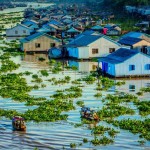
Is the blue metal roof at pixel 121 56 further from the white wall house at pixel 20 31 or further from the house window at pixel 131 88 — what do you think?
the white wall house at pixel 20 31

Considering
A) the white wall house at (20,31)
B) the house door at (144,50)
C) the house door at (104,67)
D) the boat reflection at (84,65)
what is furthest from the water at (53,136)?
the white wall house at (20,31)

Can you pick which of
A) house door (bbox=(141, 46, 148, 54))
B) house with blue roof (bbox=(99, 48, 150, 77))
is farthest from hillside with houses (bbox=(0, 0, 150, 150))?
house door (bbox=(141, 46, 148, 54))

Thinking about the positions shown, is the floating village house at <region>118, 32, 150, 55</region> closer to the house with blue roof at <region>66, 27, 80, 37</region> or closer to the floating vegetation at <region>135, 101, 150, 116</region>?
the house with blue roof at <region>66, 27, 80, 37</region>

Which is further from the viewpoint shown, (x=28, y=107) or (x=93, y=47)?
(x=93, y=47)

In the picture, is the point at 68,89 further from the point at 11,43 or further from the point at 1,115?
the point at 11,43

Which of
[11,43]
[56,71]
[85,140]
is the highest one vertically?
[11,43]

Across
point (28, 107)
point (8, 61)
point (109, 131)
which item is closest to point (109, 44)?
point (8, 61)

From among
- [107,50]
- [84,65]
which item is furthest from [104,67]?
[107,50]

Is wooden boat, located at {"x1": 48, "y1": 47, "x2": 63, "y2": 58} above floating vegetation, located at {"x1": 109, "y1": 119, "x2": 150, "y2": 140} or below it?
above
